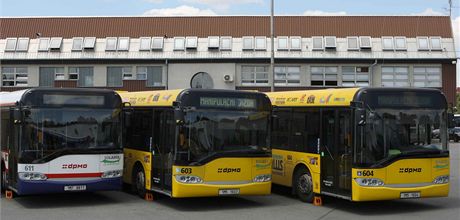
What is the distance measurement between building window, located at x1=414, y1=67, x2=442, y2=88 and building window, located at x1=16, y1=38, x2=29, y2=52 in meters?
30.4

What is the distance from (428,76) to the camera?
1853 inches

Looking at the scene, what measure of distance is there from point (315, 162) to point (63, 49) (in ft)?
127

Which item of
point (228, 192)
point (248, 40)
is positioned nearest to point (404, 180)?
point (228, 192)

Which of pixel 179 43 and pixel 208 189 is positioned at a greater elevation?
pixel 179 43

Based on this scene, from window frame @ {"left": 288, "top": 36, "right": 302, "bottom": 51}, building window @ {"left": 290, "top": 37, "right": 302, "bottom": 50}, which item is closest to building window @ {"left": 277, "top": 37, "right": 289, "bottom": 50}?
window frame @ {"left": 288, "top": 36, "right": 302, "bottom": 51}

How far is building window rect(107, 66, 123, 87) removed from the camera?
4781cm

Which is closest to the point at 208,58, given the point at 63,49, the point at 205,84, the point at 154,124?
the point at 205,84

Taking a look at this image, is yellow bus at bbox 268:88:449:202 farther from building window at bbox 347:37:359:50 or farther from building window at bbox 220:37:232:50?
building window at bbox 347:37:359:50

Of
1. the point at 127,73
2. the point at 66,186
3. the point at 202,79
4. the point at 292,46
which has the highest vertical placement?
the point at 292,46

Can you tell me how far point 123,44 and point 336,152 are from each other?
124 ft

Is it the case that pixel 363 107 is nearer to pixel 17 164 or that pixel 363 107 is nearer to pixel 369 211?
pixel 369 211

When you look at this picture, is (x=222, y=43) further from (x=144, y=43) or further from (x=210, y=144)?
(x=210, y=144)

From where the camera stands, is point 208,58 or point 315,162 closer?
point 315,162

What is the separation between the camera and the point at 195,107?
11922mm
